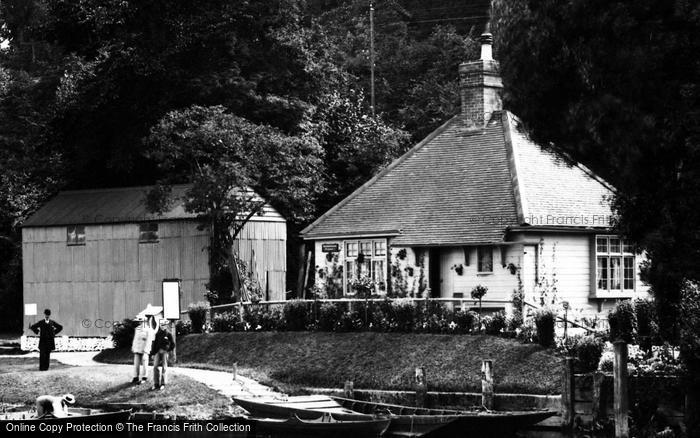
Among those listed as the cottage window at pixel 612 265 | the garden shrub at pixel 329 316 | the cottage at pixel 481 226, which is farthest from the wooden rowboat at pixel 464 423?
the cottage window at pixel 612 265

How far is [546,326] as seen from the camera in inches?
1294

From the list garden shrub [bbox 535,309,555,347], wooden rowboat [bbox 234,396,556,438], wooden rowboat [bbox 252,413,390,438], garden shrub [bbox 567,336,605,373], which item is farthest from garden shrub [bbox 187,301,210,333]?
garden shrub [bbox 567,336,605,373]

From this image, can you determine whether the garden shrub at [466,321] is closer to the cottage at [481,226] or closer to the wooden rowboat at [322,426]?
the cottage at [481,226]

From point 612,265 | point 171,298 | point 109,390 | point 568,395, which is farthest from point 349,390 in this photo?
point 612,265

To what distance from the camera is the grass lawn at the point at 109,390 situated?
3181 centimetres

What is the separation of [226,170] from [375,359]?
12098 mm

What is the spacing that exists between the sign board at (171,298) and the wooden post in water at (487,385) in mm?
9385

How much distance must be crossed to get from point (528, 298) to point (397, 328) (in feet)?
14.1

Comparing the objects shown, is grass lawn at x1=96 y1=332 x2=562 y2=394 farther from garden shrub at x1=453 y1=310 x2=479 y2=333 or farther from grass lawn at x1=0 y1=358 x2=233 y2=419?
grass lawn at x1=0 y1=358 x2=233 y2=419

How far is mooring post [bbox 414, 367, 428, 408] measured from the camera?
3170 cm

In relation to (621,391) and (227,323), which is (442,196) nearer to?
(227,323)

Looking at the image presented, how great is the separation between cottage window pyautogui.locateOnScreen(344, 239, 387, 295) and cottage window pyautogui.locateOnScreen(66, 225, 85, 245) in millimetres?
12338

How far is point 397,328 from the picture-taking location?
37.6m

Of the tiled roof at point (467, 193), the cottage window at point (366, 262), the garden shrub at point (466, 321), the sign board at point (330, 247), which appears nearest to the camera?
the garden shrub at point (466, 321)
